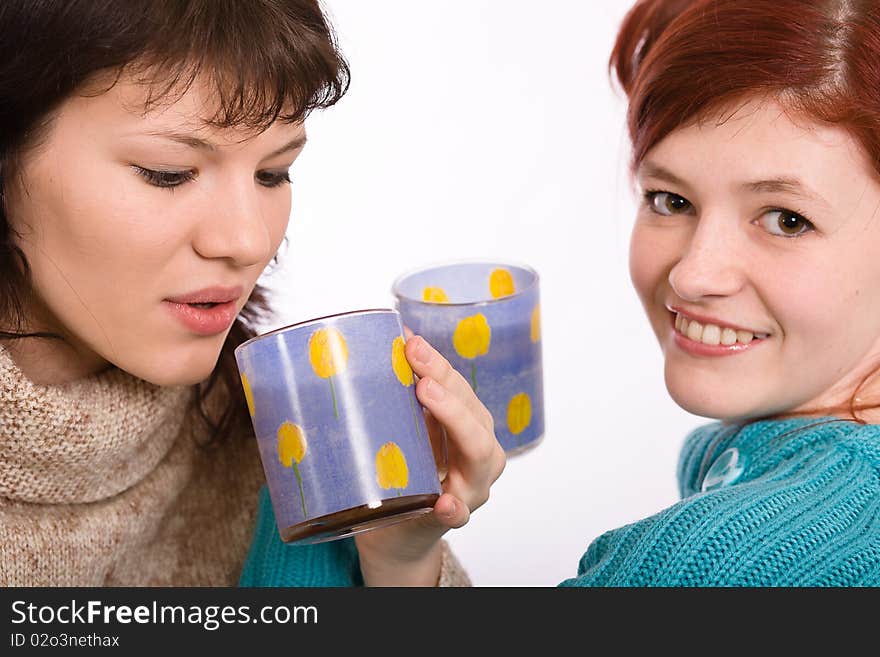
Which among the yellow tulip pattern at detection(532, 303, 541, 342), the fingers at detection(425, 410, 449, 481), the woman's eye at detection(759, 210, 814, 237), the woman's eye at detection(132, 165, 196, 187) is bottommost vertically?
the fingers at detection(425, 410, 449, 481)

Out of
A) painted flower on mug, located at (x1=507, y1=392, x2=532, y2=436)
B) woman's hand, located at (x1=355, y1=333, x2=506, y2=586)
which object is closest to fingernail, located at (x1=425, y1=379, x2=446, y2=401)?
woman's hand, located at (x1=355, y1=333, x2=506, y2=586)

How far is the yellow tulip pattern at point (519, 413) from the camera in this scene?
163 cm

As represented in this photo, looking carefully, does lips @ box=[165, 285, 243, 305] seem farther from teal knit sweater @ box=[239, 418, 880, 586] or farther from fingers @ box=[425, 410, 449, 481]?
teal knit sweater @ box=[239, 418, 880, 586]

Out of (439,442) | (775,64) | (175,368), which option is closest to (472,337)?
(439,442)

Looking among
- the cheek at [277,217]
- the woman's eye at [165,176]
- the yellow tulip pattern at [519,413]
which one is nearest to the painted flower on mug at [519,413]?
the yellow tulip pattern at [519,413]

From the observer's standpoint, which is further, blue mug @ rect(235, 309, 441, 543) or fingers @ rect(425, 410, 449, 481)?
fingers @ rect(425, 410, 449, 481)

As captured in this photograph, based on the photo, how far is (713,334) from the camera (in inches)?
58.5

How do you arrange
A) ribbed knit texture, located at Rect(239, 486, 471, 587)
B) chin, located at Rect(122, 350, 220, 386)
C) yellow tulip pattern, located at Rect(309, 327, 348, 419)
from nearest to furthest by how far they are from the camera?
yellow tulip pattern, located at Rect(309, 327, 348, 419) → chin, located at Rect(122, 350, 220, 386) → ribbed knit texture, located at Rect(239, 486, 471, 587)

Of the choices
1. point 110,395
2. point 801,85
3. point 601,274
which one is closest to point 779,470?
point 801,85

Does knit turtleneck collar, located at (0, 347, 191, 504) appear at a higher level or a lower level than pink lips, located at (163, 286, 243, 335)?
lower

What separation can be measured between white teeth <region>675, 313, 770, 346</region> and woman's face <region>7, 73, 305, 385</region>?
20.2 inches

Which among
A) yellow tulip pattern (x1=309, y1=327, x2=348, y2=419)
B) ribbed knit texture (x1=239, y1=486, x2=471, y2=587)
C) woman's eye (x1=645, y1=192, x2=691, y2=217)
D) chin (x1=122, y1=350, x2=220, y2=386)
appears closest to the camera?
yellow tulip pattern (x1=309, y1=327, x2=348, y2=419)

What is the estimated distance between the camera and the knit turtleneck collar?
4.73 feet

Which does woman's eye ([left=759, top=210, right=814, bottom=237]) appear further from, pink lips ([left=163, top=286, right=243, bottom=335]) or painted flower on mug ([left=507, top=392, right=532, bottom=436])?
pink lips ([left=163, top=286, right=243, bottom=335])
